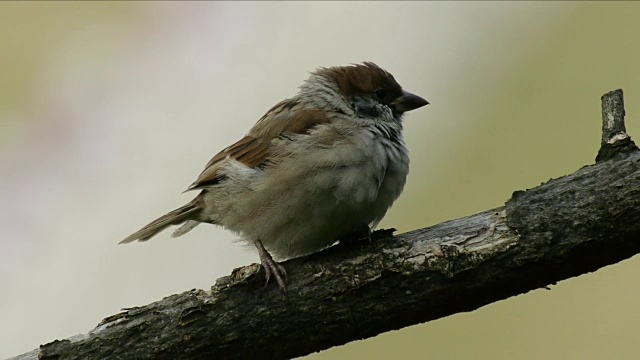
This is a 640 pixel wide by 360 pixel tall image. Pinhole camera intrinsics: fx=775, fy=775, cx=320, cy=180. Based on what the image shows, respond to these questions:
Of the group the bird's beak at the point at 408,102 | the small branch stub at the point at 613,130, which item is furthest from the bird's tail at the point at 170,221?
the small branch stub at the point at 613,130

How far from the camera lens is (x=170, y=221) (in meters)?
3.10

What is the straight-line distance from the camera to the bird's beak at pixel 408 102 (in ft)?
10.1

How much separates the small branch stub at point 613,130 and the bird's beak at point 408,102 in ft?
3.06

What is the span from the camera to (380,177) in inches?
103

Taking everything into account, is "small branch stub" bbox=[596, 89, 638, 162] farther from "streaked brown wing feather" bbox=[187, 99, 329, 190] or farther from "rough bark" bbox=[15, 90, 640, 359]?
"streaked brown wing feather" bbox=[187, 99, 329, 190]

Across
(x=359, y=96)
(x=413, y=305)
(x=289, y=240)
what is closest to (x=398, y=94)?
(x=359, y=96)

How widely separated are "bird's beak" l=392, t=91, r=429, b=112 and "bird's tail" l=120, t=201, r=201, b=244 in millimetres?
885

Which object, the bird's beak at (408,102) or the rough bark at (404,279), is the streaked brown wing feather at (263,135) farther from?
the rough bark at (404,279)

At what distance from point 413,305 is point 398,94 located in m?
1.18

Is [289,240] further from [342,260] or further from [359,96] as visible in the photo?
[359,96]

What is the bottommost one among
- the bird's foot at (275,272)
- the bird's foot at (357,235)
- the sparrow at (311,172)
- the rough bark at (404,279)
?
the rough bark at (404,279)

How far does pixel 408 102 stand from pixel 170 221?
1.06m

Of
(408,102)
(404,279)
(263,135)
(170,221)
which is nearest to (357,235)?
(404,279)

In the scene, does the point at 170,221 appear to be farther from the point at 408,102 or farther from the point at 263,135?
the point at 408,102
